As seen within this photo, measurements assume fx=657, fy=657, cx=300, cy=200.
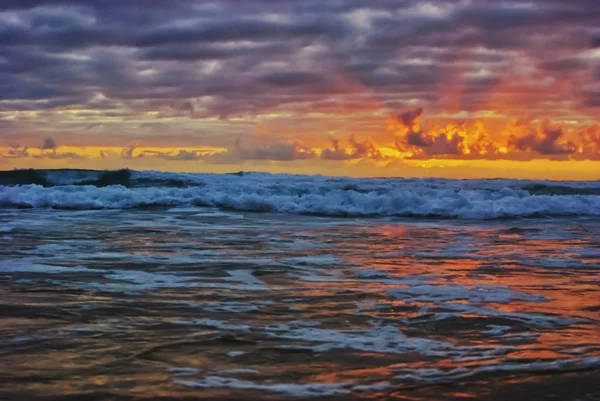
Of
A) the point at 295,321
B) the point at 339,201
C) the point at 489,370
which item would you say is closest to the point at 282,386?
the point at 489,370

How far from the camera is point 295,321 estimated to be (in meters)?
4.25

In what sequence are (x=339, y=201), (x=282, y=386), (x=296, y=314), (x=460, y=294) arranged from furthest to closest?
(x=339, y=201) → (x=460, y=294) → (x=296, y=314) → (x=282, y=386)

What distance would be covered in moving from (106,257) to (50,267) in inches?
35.5

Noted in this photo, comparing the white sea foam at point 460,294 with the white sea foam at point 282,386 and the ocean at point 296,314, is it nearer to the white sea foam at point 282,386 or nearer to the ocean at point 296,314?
the ocean at point 296,314

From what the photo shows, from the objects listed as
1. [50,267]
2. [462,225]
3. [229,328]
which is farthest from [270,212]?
[229,328]

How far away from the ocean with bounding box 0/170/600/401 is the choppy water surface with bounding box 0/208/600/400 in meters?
0.01

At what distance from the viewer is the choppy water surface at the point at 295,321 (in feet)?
9.93

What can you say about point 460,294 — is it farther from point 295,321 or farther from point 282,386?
point 282,386

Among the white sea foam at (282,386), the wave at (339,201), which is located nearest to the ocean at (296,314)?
the white sea foam at (282,386)

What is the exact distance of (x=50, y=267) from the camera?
6.50 metres

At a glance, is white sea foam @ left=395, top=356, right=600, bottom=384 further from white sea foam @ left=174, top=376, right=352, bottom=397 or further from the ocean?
white sea foam @ left=174, top=376, right=352, bottom=397

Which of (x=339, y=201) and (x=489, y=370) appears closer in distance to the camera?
(x=489, y=370)

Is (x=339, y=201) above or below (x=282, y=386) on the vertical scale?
above

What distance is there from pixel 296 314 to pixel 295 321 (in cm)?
22
